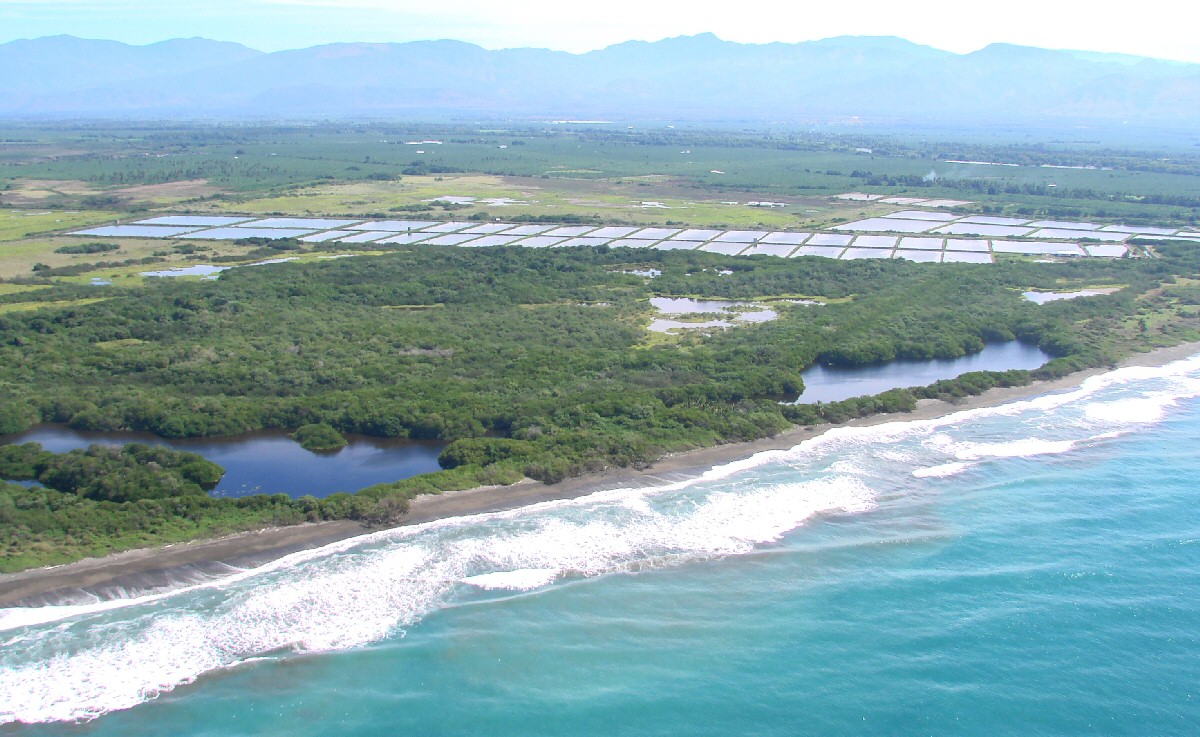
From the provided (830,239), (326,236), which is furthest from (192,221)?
(830,239)

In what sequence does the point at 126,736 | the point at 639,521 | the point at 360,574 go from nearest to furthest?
1. the point at 126,736
2. the point at 360,574
3. the point at 639,521

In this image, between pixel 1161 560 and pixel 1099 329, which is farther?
pixel 1099 329

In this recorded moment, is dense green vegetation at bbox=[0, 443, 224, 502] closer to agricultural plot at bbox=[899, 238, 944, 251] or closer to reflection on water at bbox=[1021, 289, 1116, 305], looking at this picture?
reflection on water at bbox=[1021, 289, 1116, 305]

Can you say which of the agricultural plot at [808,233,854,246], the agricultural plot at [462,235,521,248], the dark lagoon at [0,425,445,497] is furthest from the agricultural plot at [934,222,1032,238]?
the dark lagoon at [0,425,445,497]

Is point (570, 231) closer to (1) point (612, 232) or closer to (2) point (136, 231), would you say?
(1) point (612, 232)

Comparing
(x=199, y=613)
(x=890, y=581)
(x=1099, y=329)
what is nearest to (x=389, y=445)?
(x=199, y=613)

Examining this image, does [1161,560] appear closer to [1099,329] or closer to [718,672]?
[718,672]

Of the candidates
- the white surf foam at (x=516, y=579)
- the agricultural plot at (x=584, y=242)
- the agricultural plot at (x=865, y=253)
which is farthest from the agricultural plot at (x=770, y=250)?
the white surf foam at (x=516, y=579)
